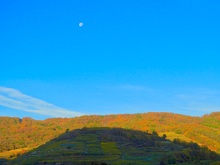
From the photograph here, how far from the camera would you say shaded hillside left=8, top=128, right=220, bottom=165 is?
344 feet

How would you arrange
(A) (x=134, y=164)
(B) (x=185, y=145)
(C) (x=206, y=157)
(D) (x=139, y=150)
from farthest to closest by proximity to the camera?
(B) (x=185, y=145), (D) (x=139, y=150), (C) (x=206, y=157), (A) (x=134, y=164)

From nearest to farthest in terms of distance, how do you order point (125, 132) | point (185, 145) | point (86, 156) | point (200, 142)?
1. point (86, 156)
2. point (185, 145)
3. point (125, 132)
4. point (200, 142)

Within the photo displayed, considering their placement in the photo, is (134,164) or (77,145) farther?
(77,145)

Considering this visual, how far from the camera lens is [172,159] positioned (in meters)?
101

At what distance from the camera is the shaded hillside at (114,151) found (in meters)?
105

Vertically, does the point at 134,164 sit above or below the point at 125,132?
below

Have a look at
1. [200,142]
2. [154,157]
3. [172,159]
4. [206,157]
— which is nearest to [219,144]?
[200,142]

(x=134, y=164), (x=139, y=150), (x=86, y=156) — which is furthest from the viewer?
(x=139, y=150)

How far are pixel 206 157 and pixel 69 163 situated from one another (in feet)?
187

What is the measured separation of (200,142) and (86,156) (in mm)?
99477

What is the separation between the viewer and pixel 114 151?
125438 millimetres

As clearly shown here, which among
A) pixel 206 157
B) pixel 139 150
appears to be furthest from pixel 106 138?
pixel 206 157

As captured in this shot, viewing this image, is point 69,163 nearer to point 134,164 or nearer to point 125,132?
point 134,164

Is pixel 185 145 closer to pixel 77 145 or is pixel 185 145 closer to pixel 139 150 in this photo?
pixel 139 150
